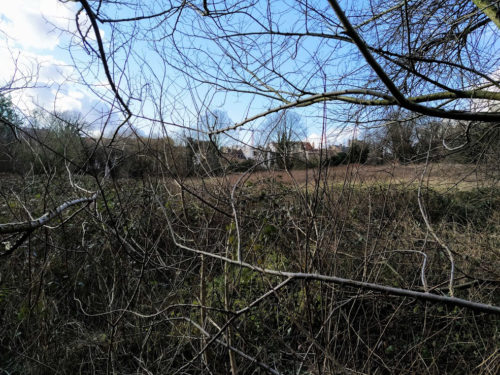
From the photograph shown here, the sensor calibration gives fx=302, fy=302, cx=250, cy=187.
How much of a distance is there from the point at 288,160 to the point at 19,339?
3.26 metres

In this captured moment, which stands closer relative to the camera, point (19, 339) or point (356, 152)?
point (356, 152)

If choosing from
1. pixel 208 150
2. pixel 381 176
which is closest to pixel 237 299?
pixel 208 150

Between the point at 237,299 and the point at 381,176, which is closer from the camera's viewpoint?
the point at 237,299

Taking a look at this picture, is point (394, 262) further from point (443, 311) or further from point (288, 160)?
point (288, 160)

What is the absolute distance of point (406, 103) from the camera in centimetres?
178

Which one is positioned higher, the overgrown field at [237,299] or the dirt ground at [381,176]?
the dirt ground at [381,176]

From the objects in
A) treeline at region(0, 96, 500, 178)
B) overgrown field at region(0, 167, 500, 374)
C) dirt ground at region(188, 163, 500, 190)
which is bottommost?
overgrown field at region(0, 167, 500, 374)

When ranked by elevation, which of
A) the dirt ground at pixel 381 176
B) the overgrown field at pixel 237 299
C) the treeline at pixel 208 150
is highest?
the treeline at pixel 208 150

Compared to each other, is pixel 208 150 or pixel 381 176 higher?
pixel 208 150

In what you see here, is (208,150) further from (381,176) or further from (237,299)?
(381,176)

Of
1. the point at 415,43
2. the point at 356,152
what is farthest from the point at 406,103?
the point at 415,43

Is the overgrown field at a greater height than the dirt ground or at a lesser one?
lesser

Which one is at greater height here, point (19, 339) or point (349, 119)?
point (349, 119)

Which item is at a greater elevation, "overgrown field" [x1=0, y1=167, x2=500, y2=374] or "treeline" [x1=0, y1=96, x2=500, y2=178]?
"treeline" [x1=0, y1=96, x2=500, y2=178]
